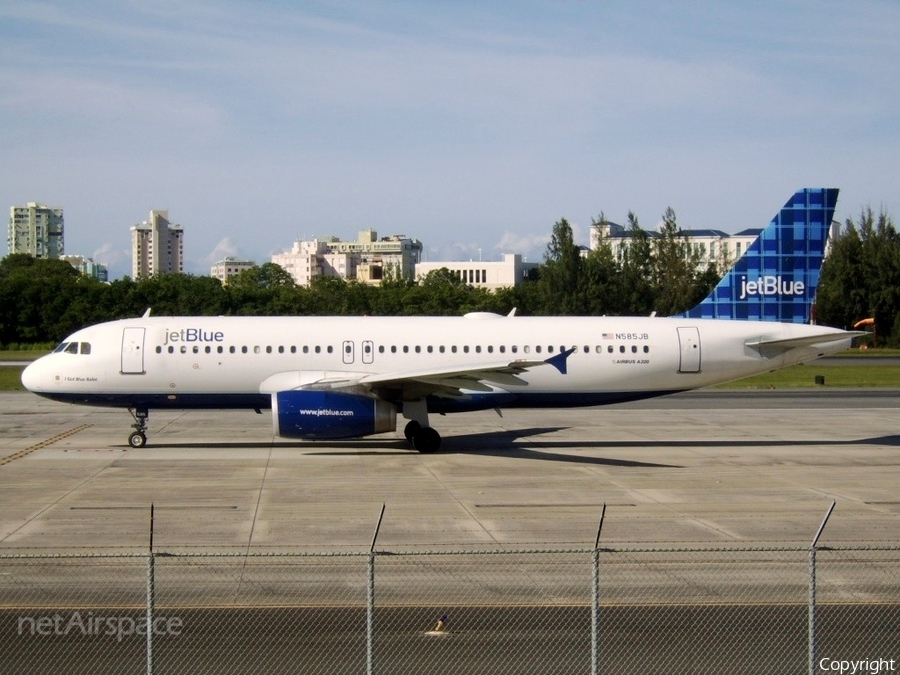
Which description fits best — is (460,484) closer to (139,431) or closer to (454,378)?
(454,378)

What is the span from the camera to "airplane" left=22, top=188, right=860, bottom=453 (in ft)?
87.6

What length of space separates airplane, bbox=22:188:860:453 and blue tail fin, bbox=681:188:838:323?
51.8 inches

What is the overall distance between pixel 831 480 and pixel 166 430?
1930cm

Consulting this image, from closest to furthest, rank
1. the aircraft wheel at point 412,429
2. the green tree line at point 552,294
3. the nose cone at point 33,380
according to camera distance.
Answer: the aircraft wheel at point 412,429 < the nose cone at point 33,380 < the green tree line at point 552,294

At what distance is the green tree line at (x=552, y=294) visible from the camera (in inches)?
3433

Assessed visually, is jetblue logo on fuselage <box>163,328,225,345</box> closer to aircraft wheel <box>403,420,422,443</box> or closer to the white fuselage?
the white fuselage

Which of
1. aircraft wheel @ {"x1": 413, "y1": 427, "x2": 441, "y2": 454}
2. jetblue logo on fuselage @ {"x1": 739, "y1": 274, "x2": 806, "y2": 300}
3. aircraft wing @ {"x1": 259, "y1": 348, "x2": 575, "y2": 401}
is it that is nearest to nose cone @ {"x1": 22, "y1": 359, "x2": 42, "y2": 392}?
aircraft wing @ {"x1": 259, "y1": 348, "x2": 575, "y2": 401}

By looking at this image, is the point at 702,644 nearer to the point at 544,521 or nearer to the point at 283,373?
the point at 544,521

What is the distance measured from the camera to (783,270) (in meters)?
32.0

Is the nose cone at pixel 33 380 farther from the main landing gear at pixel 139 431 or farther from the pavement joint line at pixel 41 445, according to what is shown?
the main landing gear at pixel 139 431

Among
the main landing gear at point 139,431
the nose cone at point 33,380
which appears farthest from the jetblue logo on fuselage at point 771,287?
the nose cone at point 33,380

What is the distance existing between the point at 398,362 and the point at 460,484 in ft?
22.3

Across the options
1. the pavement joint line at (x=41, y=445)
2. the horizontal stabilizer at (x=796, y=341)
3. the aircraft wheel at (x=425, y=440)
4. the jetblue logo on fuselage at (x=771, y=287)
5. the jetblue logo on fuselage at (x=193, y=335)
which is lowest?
the pavement joint line at (x=41, y=445)

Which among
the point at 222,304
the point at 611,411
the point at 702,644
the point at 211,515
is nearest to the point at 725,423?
the point at 611,411
